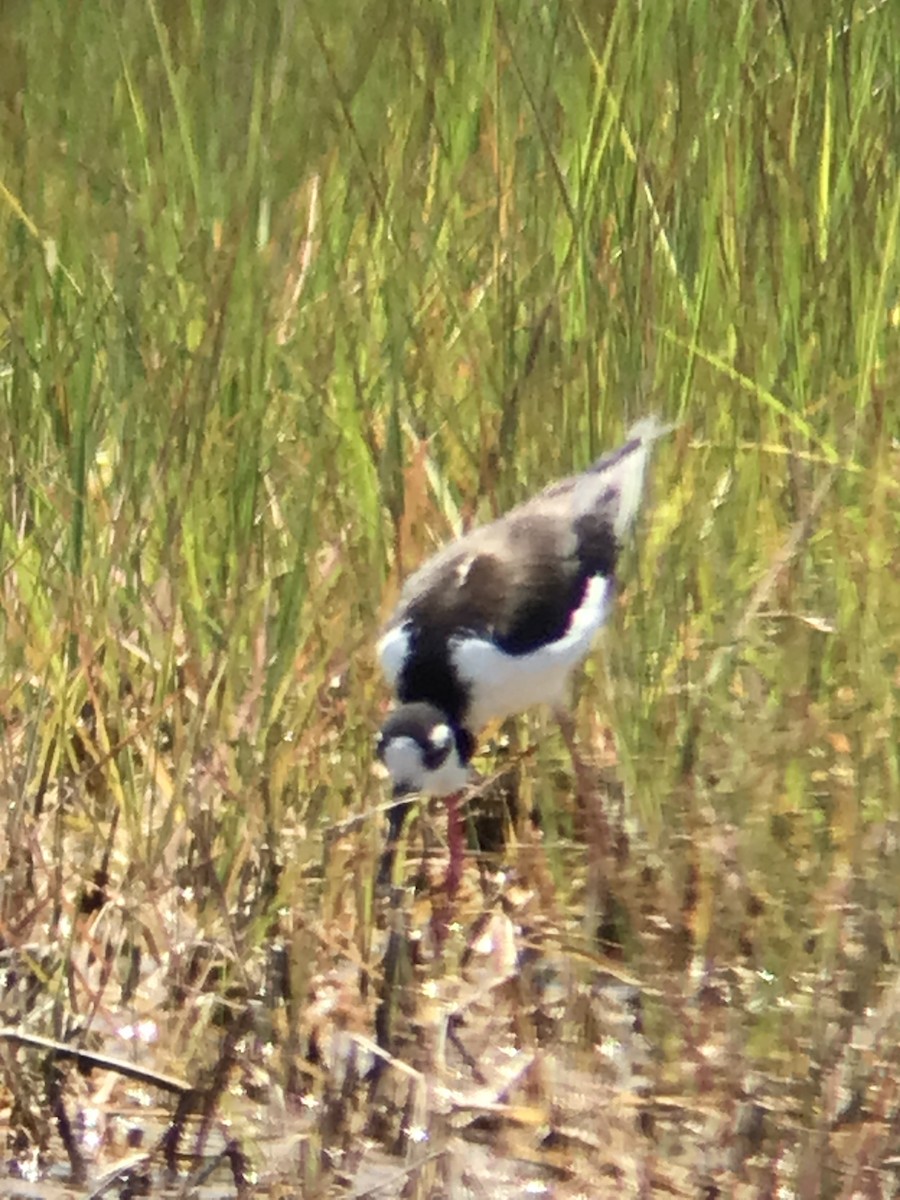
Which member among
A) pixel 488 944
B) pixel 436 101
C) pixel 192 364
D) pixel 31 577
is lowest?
pixel 488 944

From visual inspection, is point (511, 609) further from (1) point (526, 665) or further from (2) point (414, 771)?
(2) point (414, 771)

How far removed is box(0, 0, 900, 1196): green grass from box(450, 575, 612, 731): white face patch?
0.15ft

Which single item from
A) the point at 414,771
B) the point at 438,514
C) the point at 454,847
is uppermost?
the point at 438,514

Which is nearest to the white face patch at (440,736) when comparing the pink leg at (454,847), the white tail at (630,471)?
the pink leg at (454,847)

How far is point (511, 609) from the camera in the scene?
2262 millimetres

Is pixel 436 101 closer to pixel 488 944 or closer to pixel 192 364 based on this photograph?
pixel 192 364

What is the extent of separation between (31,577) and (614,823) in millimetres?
659

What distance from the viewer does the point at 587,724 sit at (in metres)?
2.25

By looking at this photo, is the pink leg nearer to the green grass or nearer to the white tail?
the green grass

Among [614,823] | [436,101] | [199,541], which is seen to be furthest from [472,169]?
[614,823]

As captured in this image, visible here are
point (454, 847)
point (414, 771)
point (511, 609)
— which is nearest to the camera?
point (414, 771)

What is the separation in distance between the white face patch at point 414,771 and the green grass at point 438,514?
6 centimetres

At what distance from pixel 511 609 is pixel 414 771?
31 centimetres

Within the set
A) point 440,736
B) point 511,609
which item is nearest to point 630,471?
point 511,609
